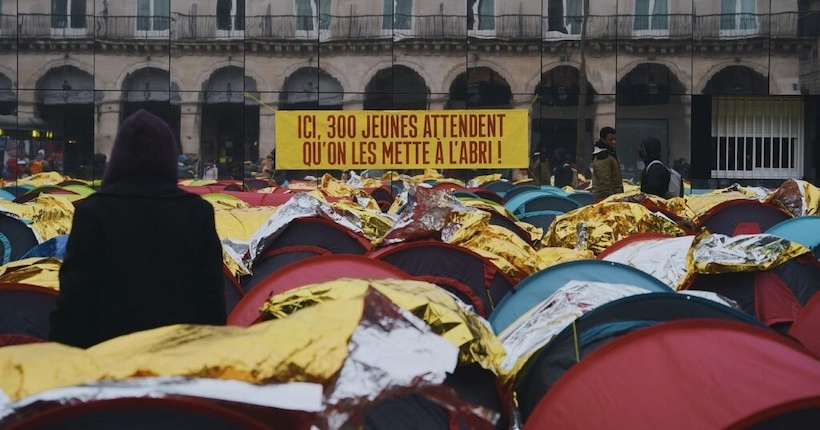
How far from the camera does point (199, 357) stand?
316 centimetres

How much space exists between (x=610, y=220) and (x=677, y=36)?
13777 mm

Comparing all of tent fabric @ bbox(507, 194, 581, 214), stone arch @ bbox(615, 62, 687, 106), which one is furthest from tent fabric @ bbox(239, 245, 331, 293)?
stone arch @ bbox(615, 62, 687, 106)

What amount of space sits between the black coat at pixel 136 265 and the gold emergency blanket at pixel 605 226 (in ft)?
21.9

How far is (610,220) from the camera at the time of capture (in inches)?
427

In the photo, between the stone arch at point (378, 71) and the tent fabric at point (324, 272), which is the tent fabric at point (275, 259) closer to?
the tent fabric at point (324, 272)

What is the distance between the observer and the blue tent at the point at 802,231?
10.2m

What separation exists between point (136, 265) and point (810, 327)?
376cm

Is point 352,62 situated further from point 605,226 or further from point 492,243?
point 492,243

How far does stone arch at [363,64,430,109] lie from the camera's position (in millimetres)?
23328

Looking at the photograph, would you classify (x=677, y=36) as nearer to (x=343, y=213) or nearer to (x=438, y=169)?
(x=438, y=169)

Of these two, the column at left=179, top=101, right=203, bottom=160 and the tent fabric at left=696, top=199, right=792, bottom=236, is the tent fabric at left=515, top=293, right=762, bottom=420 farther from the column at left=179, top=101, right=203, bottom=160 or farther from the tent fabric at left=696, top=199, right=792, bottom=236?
the column at left=179, top=101, right=203, bottom=160

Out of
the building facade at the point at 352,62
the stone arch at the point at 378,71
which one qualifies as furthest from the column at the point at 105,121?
the stone arch at the point at 378,71

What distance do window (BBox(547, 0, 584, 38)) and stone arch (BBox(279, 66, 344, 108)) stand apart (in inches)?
174

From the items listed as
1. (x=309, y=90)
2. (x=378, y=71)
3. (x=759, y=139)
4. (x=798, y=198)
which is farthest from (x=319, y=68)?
(x=798, y=198)
